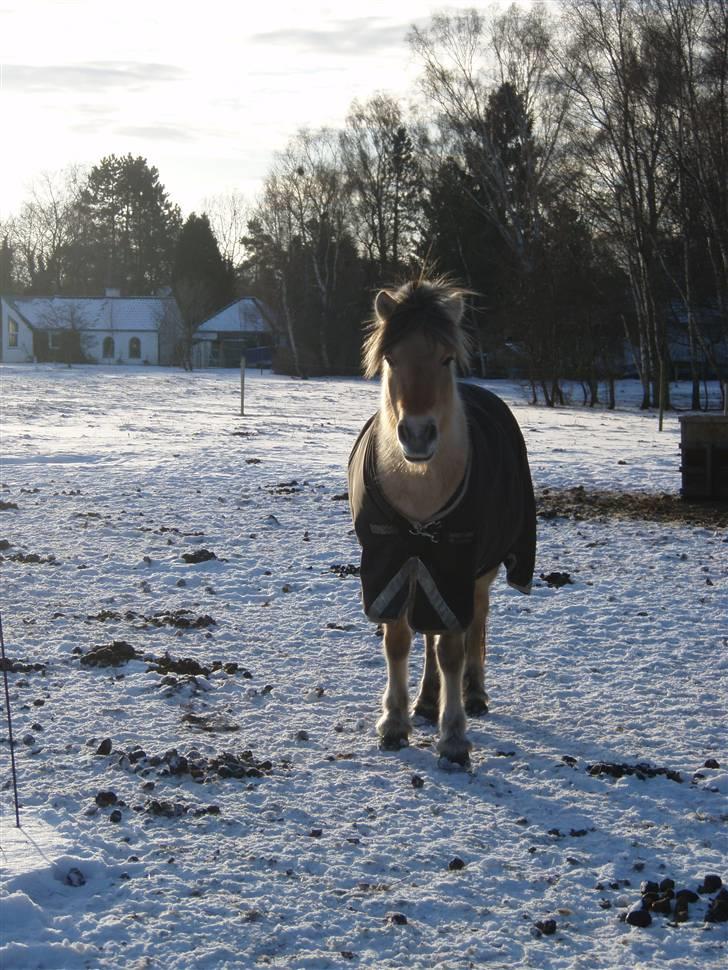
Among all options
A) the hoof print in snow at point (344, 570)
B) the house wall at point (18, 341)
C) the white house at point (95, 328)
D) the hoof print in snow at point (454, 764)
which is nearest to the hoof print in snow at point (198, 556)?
the hoof print in snow at point (344, 570)

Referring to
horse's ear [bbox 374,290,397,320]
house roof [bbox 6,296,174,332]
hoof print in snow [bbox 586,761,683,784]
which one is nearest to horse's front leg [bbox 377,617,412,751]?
hoof print in snow [bbox 586,761,683,784]

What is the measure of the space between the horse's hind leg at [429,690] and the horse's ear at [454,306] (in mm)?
1774

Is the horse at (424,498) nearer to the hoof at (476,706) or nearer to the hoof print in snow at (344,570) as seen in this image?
the hoof at (476,706)

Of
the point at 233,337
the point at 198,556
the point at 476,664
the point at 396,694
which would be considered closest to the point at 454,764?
the point at 396,694

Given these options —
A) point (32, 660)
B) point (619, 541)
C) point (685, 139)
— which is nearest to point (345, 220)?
point (685, 139)

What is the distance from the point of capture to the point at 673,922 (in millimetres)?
3527

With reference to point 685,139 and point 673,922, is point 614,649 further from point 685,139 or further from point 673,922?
point 685,139

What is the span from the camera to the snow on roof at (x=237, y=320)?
74.1m

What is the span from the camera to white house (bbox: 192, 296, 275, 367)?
241ft

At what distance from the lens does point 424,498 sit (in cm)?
484

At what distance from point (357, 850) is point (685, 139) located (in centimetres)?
2473

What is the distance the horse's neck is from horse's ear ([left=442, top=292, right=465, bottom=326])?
403 millimetres

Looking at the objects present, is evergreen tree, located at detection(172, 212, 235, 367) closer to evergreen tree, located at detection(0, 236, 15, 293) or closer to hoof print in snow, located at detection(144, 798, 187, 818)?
evergreen tree, located at detection(0, 236, 15, 293)

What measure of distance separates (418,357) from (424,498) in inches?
27.3
